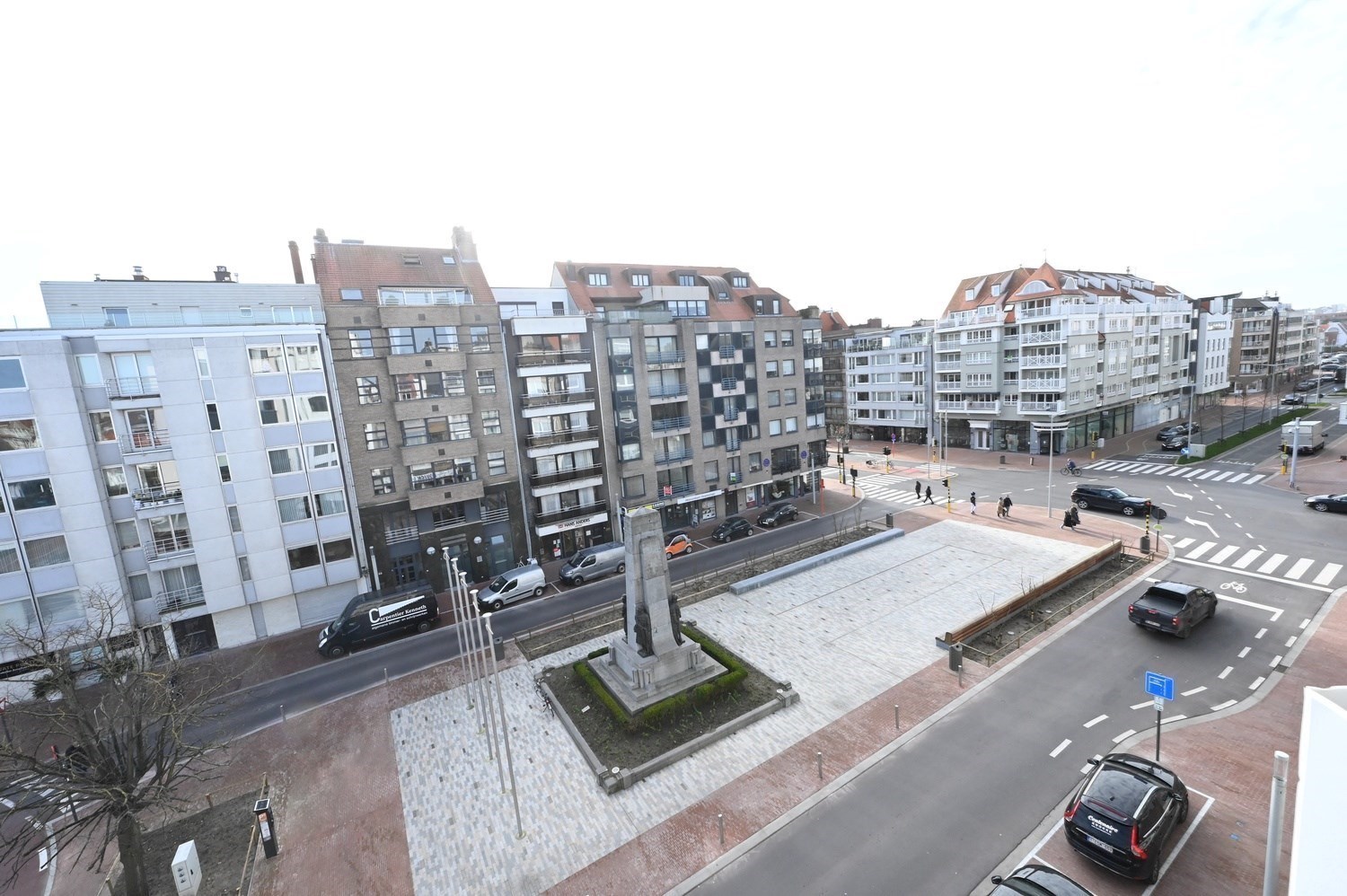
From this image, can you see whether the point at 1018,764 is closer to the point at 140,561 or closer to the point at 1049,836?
the point at 1049,836

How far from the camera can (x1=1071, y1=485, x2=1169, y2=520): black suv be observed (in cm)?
3944

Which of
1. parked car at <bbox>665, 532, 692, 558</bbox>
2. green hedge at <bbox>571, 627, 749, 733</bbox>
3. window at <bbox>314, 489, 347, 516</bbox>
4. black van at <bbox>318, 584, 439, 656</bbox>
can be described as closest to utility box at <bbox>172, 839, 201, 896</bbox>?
green hedge at <bbox>571, 627, 749, 733</bbox>

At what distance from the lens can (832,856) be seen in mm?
14258

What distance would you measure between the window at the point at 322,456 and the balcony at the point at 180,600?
26.8 ft

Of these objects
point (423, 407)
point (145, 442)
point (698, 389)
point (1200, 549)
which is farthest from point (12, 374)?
point (1200, 549)

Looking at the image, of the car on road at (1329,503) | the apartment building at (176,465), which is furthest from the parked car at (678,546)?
the car on road at (1329,503)

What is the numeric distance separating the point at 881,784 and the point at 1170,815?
6.58m

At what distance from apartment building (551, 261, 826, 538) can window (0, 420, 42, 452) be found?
86.7 ft

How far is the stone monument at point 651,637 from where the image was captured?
69.6 ft

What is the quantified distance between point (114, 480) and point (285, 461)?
708cm

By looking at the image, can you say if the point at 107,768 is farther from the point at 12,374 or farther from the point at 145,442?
the point at 12,374

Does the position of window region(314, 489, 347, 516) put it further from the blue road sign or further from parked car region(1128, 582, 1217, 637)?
parked car region(1128, 582, 1217, 637)

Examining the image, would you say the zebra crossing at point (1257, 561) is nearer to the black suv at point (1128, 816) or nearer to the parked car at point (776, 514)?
the black suv at point (1128, 816)

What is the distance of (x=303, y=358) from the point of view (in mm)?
30438
